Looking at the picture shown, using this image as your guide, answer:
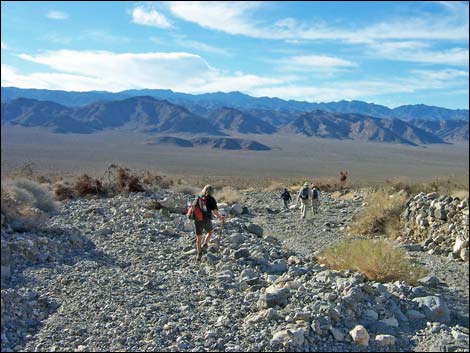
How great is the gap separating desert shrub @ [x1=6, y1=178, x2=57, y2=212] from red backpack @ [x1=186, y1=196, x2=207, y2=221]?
6.84m

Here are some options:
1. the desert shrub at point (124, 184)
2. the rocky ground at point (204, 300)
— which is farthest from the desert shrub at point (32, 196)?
the rocky ground at point (204, 300)

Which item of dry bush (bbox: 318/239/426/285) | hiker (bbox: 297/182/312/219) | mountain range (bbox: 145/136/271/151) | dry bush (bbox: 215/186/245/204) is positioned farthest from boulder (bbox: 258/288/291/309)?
mountain range (bbox: 145/136/271/151)

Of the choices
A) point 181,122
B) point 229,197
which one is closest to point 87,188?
point 229,197

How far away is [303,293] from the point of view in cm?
764

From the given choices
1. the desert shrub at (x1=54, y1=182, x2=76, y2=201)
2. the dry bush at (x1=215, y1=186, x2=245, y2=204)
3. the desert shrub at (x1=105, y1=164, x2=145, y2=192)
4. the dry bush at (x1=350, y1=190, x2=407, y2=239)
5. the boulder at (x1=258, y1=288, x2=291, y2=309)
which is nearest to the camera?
the boulder at (x1=258, y1=288, x2=291, y2=309)

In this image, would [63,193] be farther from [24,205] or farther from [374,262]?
[374,262]

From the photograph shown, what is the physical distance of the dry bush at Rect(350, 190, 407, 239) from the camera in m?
16.0

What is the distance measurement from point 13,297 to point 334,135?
156 metres

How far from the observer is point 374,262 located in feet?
30.0

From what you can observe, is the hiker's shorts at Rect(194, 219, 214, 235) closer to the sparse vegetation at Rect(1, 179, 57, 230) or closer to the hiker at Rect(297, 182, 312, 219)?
the sparse vegetation at Rect(1, 179, 57, 230)

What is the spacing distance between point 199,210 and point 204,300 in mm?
3098

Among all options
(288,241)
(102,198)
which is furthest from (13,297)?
(102,198)

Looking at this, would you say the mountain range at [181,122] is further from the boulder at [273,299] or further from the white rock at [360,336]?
the white rock at [360,336]

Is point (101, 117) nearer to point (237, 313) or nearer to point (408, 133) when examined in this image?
point (408, 133)
